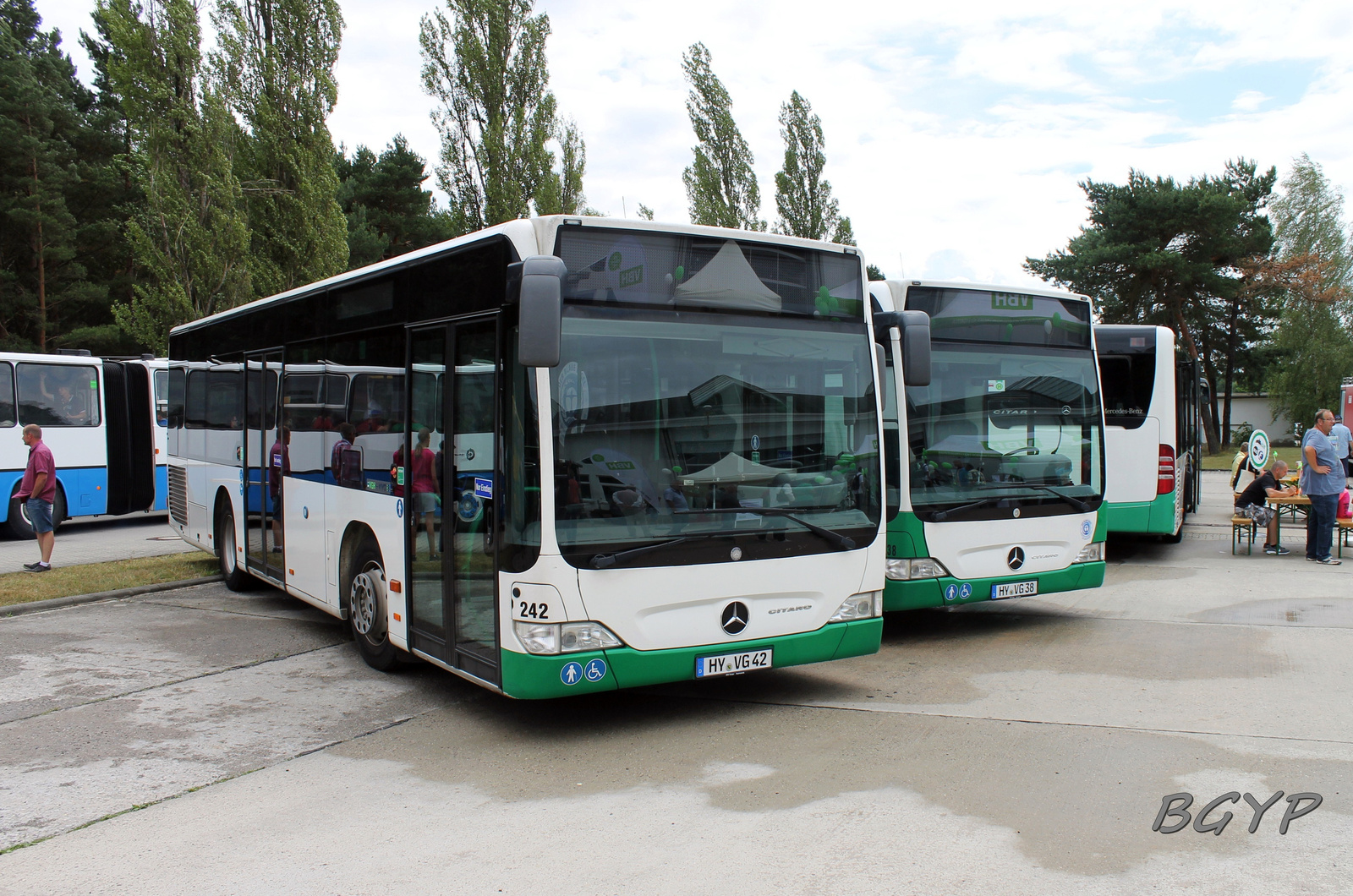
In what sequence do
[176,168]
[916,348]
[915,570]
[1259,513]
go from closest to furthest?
[916,348]
[915,570]
[1259,513]
[176,168]

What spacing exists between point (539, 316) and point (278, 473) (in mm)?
5069

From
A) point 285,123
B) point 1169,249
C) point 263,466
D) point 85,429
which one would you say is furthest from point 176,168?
point 1169,249

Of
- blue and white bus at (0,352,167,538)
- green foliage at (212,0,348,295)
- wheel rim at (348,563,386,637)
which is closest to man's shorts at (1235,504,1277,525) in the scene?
wheel rim at (348,563,386,637)

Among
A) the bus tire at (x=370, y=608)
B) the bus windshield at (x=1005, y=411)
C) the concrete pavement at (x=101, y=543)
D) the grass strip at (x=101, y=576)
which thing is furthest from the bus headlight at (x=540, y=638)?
the concrete pavement at (x=101, y=543)

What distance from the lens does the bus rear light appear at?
12.9 m

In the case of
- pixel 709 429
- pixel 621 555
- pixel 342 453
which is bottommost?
pixel 621 555

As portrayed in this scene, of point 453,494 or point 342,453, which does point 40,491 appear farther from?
point 453,494

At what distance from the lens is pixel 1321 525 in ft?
42.1

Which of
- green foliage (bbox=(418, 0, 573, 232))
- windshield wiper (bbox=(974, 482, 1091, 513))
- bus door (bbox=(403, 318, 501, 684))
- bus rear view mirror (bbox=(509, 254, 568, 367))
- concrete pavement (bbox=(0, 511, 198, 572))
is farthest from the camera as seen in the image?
green foliage (bbox=(418, 0, 573, 232))

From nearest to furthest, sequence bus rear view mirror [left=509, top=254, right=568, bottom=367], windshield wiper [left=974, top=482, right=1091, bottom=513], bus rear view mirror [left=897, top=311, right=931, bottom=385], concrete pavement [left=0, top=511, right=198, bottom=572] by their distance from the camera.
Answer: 1. bus rear view mirror [left=509, top=254, right=568, bottom=367]
2. bus rear view mirror [left=897, top=311, right=931, bottom=385]
3. windshield wiper [left=974, top=482, right=1091, bottom=513]
4. concrete pavement [left=0, top=511, right=198, bottom=572]

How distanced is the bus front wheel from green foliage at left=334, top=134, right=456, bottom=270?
33877 millimetres

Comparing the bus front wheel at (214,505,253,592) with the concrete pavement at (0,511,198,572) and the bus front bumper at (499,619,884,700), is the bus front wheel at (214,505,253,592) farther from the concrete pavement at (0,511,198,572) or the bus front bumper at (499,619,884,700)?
the bus front bumper at (499,619,884,700)

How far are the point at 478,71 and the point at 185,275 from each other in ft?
33.0

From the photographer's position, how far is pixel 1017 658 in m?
7.86
